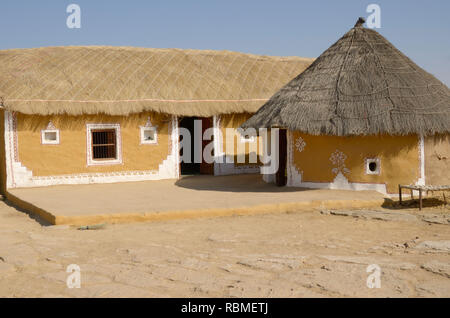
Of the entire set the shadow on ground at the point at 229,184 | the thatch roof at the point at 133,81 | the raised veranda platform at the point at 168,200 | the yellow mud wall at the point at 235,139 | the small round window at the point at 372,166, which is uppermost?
the thatch roof at the point at 133,81

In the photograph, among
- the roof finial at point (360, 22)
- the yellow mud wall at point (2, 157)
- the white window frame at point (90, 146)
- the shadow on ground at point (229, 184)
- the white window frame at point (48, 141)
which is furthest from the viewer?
the white window frame at point (90, 146)

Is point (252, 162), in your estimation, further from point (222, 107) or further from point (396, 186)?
point (396, 186)

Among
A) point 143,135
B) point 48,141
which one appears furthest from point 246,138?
point 48,141

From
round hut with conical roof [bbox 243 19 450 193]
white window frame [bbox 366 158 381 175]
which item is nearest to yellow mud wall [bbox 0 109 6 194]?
round hut with conical roof [bbox 243 19 450 193]

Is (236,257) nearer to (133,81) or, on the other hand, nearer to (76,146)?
(76,146)

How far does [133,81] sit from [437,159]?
8805mm

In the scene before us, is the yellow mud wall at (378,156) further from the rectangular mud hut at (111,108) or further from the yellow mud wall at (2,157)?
the yellow mud wall at (2,157)

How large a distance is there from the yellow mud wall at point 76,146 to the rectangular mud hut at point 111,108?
26mm

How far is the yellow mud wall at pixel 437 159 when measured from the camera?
11078 millimetres

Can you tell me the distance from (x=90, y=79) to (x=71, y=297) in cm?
1084

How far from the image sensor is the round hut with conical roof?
1080 centimetres

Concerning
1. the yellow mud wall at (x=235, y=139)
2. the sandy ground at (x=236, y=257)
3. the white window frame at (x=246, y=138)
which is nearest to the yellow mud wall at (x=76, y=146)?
the yellow mud wall at (x=235, y=139)

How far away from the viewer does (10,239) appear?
7602 mm

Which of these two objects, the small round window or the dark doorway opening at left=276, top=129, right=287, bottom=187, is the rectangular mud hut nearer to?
the dark doorway opening at left=276, top=129, right=287, bottom=187
